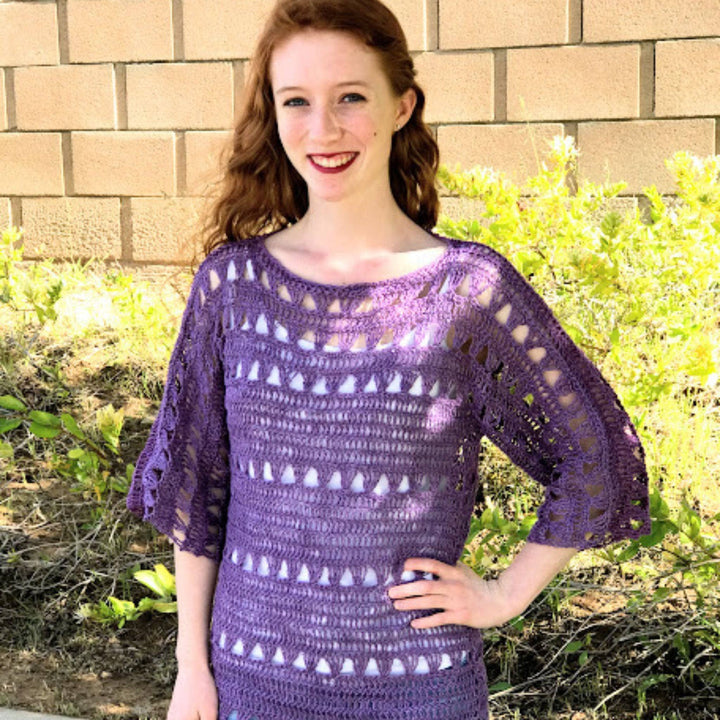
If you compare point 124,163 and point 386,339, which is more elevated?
point 124,163

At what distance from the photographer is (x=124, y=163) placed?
5.13 metres

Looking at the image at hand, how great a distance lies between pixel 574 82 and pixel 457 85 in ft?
1.57

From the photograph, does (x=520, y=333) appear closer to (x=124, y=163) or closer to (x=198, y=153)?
(x=198, y=153)

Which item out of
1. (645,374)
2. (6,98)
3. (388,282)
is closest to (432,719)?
(388,282)

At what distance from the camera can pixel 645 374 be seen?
2.89 metres

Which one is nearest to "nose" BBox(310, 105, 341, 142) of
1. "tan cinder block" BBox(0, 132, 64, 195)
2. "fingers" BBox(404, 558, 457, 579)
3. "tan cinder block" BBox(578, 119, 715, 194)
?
"fingers" BBox(404, 558, 457, 579)

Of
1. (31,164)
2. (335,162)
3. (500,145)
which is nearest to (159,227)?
(31,164)

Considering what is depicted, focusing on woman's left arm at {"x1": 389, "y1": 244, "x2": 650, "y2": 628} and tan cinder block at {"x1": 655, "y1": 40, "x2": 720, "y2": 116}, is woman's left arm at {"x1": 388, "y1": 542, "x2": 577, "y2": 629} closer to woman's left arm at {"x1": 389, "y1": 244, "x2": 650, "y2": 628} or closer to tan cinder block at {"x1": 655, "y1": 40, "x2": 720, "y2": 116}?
woman's left arm at {"x1": 389, "y1": 244, "x2": 650, "y2": 628}

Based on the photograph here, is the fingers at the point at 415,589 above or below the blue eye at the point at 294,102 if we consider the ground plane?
below

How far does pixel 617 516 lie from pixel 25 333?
119 inches

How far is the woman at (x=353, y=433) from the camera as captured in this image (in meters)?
1.73

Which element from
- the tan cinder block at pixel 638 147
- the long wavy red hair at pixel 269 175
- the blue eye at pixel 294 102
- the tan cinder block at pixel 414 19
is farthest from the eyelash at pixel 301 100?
the tan cinder block at pixel 414 19

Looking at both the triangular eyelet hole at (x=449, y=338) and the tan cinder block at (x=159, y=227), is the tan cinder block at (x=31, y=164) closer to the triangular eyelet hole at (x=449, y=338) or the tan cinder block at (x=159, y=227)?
the tan cinder block at (x=159, y=227)

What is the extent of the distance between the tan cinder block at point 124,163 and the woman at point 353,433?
319 cm
